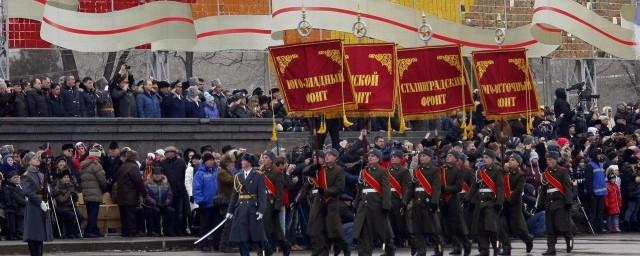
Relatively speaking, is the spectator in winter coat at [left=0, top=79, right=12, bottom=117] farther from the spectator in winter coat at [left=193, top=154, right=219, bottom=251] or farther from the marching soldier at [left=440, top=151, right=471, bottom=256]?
the marching soldier at [left=440, top=151, right=471, bottom=256]

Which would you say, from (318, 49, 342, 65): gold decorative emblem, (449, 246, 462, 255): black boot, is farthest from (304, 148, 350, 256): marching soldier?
(449, 246, 462, 255): black boot

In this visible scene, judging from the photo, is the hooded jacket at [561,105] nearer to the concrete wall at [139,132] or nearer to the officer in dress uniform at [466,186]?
the concrete wall at [139,132]

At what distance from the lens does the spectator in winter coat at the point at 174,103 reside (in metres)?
33.1

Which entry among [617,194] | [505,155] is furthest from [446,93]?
[617,194]

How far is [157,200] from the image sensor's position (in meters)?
29.9

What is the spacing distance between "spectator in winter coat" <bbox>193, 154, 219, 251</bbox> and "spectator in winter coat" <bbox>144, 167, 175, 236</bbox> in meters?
0.69

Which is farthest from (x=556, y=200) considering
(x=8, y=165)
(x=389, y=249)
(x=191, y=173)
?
(x=8, y=165)

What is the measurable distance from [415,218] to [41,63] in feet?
95.7

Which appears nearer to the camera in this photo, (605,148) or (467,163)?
(467,163)

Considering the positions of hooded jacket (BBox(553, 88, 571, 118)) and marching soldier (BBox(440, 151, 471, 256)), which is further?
hooded jacket (BBox(553, 88, 571, 118))

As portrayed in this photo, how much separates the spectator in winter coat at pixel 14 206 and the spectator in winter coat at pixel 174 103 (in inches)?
209

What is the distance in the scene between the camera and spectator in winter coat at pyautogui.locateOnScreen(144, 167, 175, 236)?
29.8 meters

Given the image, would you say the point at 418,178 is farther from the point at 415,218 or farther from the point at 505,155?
the point at 505,155

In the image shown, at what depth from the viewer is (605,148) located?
1384 inches
